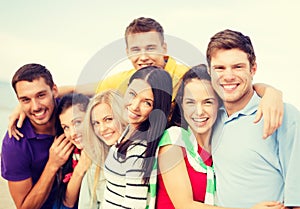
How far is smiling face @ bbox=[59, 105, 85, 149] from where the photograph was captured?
2090 mm

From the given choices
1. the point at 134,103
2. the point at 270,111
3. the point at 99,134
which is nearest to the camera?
the point at 270,111

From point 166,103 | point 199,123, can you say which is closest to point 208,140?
point 199,123

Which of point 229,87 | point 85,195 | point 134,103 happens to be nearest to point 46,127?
point 85,195

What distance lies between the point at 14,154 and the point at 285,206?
105 cm

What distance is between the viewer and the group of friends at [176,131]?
1879 mm

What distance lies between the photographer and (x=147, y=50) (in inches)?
77.9

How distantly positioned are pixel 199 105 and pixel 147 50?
0.28 meters

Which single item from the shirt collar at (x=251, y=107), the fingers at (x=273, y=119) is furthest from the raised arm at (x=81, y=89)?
the fingers at (x=273, y=119)

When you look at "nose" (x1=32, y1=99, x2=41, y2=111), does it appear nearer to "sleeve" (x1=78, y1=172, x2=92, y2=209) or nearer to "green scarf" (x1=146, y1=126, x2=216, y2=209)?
"sleeve" (x1=78, y1=172, x2=92, y2=209)

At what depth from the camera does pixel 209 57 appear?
6.41ft

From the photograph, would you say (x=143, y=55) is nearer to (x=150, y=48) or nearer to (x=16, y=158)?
(x=150, y=48)

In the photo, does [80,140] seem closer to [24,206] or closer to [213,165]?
[24,206]

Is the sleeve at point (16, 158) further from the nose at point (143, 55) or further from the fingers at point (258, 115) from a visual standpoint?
the fingers at point (258, 115)

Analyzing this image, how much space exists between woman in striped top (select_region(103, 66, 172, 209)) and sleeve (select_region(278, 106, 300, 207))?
16.3 inches
